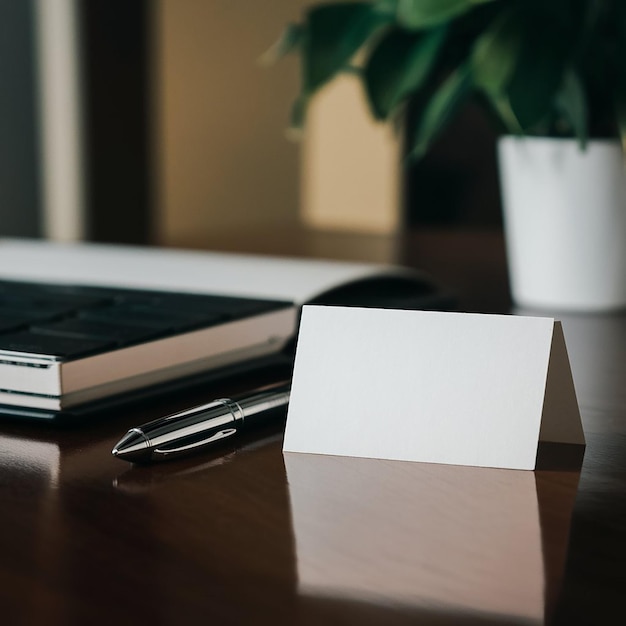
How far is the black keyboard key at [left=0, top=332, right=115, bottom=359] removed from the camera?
0.51m

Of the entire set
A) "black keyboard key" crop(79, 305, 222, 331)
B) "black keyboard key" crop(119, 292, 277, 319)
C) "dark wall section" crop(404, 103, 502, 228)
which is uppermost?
"black keyboard key" crop(79, 305, 222, 331)

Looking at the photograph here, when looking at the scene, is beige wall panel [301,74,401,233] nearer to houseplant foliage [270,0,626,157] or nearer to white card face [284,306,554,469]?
houseplant foliage [270,0,626,157]

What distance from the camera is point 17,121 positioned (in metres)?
2.35

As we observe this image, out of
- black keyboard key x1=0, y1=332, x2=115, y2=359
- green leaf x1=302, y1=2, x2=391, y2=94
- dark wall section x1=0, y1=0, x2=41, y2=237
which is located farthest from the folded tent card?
dark wall section x1=0, y1=0, x2=41, y2=237

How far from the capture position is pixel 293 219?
3.18 metres

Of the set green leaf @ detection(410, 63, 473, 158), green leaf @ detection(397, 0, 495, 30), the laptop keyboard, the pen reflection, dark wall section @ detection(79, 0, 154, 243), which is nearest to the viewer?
the pen reflection

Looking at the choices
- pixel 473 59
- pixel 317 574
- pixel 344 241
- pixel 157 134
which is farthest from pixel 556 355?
pixel 157 134

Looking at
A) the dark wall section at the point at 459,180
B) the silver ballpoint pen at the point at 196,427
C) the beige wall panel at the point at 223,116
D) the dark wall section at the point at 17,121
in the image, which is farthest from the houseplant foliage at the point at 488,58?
the dark wall section at the point at 459,180

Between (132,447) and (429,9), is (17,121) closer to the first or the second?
(429,9)

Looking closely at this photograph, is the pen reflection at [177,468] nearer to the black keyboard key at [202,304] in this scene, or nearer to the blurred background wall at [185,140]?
the black keyboard key at [202,304]

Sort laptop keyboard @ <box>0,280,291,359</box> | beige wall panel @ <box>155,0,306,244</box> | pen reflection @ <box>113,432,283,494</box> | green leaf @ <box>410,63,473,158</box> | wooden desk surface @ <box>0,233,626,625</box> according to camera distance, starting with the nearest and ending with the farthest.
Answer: wooden desk surface @ <box>0,233,626,625</box>, pen reflection @ <box>113,432,283,494</box>, laptop keyboard @ <box>0,280,291,359</box>, green leaf @ <box>410,63,473,158</box>, beige wall panel @ <box>155,0,306,244</box>

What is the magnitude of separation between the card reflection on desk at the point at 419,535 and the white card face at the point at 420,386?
0.03ft

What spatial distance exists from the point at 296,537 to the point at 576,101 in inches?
21.8

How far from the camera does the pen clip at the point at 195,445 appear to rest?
0.46 m
